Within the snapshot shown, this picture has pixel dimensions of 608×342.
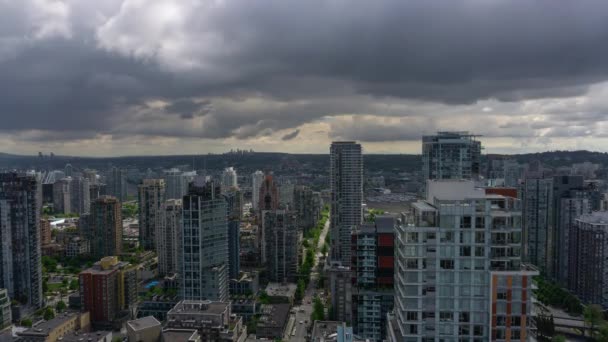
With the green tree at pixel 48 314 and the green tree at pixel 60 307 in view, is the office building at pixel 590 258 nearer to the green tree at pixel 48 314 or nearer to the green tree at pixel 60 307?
the green tree at pixel 48 314

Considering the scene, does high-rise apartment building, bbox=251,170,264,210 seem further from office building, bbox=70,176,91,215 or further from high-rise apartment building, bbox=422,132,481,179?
high-rise apartment building, bbox=422,132,481,179

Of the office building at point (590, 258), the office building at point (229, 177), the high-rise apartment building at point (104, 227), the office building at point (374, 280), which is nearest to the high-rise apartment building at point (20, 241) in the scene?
the high-rise apartment building at point (104, 227)

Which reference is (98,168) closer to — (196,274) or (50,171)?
(50,171)

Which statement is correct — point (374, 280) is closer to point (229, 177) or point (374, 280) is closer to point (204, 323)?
point (204, 323)

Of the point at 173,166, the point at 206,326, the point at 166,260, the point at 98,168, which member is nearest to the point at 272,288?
the point at 166,260

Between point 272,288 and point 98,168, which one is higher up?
point 98,168
